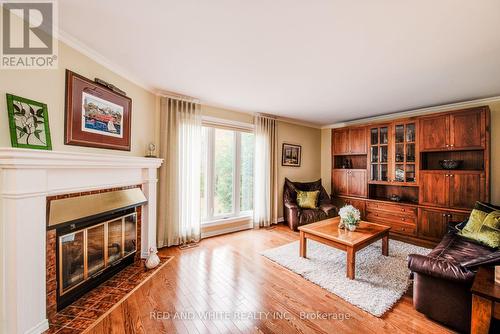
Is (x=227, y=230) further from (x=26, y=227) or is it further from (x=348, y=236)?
(x=26, y=227)

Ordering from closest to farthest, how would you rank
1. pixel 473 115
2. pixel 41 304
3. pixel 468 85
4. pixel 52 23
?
pixel 41 304
pixel 52 23
pixel 468 85
pixel 473 115

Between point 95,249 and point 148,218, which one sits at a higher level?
point 148,218

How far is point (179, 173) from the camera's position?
11.0 ft

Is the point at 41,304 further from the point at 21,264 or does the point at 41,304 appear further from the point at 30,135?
the point at 30,135

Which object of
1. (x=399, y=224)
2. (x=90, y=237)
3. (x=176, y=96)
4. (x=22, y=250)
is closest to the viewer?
(x=22, y=250)

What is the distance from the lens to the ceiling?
58.1 inches

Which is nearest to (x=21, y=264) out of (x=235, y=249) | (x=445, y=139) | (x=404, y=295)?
(x=235, y=249)

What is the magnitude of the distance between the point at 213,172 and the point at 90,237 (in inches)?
83.8

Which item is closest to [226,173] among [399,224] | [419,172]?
[399,224]

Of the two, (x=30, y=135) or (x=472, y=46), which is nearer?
(x=30, y=135)

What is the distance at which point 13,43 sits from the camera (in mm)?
1536

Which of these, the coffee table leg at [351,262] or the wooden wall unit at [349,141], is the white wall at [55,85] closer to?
the coffee table leg at [351,262]

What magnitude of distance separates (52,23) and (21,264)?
75.3 inches

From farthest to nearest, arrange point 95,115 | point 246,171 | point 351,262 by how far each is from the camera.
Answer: point 246,171 → point 351,262 → point 95,115
